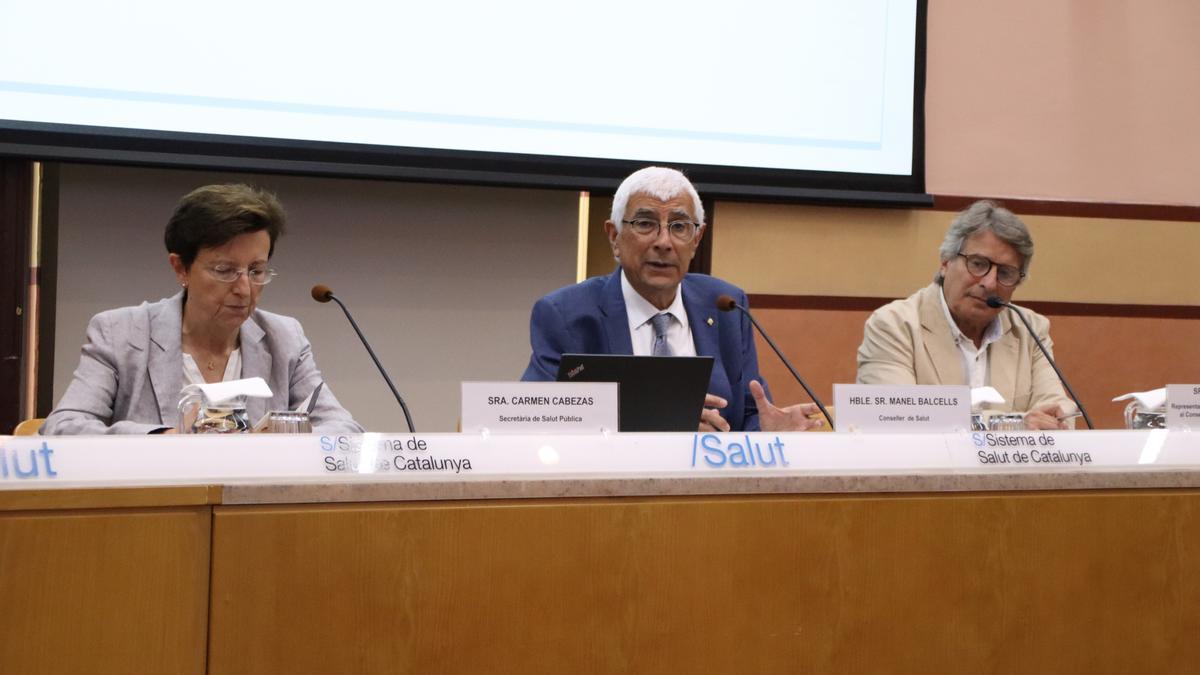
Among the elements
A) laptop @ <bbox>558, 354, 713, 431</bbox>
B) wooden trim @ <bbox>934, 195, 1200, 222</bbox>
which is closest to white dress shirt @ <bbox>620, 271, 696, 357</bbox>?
laptop @ <bbox>558, 354, 713, 431</bbox>

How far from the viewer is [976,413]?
6.16 feet

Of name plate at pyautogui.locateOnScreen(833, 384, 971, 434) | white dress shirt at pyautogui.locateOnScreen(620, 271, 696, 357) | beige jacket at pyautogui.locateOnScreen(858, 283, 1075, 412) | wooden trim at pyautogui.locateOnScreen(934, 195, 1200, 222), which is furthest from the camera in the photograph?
wooden trim at pyautogui.locateOnScreen(934, 195, 1200, 222)

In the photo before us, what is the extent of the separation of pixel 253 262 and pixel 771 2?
6.64ft

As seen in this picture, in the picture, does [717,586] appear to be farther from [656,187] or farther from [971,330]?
[971,330]

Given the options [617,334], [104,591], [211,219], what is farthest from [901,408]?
[211,219]

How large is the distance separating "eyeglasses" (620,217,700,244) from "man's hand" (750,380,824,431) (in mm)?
455

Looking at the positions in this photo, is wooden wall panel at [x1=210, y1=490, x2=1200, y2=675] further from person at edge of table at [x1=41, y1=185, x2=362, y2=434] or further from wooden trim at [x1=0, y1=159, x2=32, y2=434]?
wooden trim at [x1=0, y1=159, x2=32, y2=434]

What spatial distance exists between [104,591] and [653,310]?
59.6 inches

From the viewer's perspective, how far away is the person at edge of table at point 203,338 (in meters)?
2.01

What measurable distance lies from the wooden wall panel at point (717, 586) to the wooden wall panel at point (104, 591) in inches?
1.2

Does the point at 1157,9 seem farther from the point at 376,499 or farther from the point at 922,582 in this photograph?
the point at 376,499

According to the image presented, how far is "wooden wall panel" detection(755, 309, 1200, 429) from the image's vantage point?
356 centimetres

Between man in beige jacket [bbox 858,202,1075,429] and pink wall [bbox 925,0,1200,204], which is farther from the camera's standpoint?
pink wall [bbox 925,0,1200,204]

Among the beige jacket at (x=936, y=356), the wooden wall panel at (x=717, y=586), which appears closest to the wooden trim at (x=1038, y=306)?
the beige jacket at (x=936, y=356)
